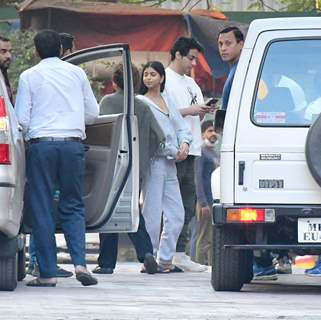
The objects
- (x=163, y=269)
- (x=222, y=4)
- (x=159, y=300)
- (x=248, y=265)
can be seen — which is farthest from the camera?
(x=222, y=4)

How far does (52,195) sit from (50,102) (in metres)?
0.69

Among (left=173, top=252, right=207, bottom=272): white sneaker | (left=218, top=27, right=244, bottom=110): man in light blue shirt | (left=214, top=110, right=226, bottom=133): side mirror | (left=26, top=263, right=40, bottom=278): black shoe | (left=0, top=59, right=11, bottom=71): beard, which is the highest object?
(left=218, top=27, right=244, bottom=110): man in light blue shirt

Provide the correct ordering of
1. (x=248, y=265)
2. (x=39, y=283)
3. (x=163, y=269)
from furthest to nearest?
1. (x=163, y=269)
2. (x=248, y=265)
3. (x=39, y=283)

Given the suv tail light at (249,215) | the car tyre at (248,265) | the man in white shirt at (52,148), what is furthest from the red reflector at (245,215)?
the man in white shirt at (52,148)

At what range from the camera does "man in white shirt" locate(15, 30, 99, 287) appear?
37.7 ft

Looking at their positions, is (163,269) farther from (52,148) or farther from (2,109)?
(2,109)

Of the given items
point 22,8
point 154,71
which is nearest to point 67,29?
point 22,8

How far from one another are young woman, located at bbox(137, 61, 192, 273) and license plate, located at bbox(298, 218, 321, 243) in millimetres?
2769

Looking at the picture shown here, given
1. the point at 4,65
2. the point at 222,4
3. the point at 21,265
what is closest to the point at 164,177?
the point at 21,265

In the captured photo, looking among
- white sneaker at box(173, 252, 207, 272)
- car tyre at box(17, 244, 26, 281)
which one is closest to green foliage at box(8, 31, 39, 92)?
white sneaker at box(173, 252, 207, 272)

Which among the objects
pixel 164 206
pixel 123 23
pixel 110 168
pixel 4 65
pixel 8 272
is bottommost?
pixel 8 272

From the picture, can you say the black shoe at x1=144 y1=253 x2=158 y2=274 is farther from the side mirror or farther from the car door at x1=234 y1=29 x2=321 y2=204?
the car door at x1=234 y1=29 x2=321 y2=204

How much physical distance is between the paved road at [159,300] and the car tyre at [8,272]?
3.7 inches

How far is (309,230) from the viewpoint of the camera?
436 inches
